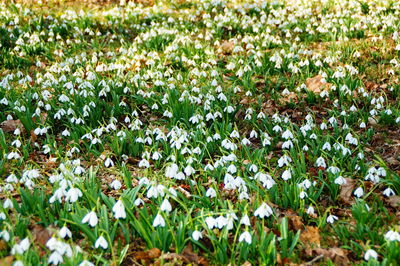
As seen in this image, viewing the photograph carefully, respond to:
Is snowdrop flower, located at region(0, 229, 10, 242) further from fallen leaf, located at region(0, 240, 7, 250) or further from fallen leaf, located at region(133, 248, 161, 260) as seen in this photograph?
fallen leaf, located at region(133, 248, 161, 260)

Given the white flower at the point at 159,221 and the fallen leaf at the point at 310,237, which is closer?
the white flower at the point at 159,221

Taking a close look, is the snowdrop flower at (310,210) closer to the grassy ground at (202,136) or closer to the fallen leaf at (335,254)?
the grassy ground at (202,136)

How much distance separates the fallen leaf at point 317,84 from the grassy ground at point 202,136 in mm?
54

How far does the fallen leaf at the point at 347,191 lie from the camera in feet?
10.0

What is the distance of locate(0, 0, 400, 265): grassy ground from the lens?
2.53 meters

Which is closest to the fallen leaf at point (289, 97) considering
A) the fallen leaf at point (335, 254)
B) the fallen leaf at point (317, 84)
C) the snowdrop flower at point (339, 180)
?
the fallen leaf at point (317, 84)

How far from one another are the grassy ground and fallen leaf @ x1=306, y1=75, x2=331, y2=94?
5 centimetres

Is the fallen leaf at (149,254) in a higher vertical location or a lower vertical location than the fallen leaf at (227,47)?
lower

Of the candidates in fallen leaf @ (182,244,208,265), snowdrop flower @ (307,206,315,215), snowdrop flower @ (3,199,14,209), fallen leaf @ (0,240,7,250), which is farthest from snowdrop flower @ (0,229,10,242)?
snowdrop flower @ (307,206,315,215)

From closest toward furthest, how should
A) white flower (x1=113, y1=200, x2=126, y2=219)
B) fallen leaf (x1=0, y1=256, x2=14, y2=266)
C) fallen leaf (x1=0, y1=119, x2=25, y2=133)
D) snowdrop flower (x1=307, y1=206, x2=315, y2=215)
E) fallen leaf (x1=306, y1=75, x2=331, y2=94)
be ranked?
fallen leaf (x1=0, y1=256, x2=14, y2=266) < white flower (x1=113, y1=200, x2=126, y2=219) < snowdrop flower (x1=307, y1=206, x2=315, y2=215) < fallen leaf (x1=0, y1=119, x2=25, y2=133) < fallen leaf (x1=306, y1=75, x2=331, y2=94)

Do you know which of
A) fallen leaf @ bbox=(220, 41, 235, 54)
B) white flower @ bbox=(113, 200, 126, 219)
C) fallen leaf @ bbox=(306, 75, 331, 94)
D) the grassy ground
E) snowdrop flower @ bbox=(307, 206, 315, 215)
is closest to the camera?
white flower @ bbox=(113, 200, 126, 219)

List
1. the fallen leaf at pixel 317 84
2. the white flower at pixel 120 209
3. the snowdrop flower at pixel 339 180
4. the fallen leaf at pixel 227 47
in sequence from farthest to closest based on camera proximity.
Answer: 1. the fallen leaf at pixel 227 47
2. the fallen leaf at pixel 317 84
3. the snowdrop flower at pixel 339 180
4. the white flower at pixel 120 209

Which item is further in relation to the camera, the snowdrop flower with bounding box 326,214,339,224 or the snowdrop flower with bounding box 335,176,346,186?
the snowdrop flower with bounding box 335,176,346,186

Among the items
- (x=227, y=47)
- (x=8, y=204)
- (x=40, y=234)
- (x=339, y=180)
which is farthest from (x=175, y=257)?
(x=227, y=47)
